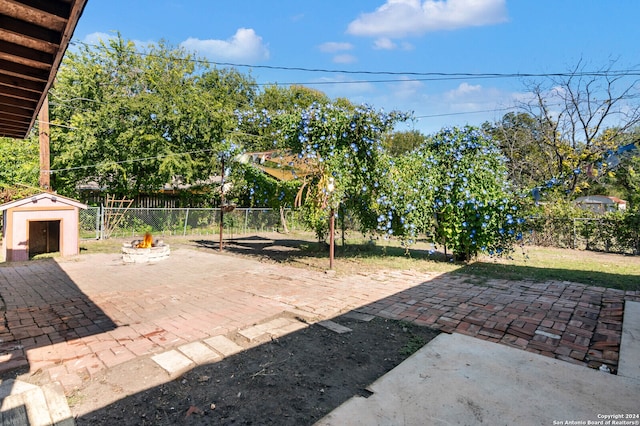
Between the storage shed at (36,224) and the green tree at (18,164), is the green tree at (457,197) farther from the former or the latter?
the green tree at (18,164)

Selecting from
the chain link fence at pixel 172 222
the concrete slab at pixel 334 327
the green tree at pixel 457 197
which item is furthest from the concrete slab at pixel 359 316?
the chain link fence at pixel 172 222

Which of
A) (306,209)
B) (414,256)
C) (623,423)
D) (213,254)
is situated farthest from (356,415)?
(213,254)

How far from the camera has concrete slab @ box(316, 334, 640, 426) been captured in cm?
221

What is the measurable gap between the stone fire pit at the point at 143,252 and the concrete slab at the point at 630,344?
9.18 meters

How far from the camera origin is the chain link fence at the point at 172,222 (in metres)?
13.6

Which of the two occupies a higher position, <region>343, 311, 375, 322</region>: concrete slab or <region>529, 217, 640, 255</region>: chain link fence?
<region>529, 217, 640, 255</region>: chain link fence

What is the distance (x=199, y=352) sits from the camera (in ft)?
10.8

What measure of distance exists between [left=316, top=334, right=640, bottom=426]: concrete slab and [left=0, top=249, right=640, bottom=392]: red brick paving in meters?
0.51

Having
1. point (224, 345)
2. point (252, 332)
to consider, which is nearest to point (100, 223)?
point (252, 332)

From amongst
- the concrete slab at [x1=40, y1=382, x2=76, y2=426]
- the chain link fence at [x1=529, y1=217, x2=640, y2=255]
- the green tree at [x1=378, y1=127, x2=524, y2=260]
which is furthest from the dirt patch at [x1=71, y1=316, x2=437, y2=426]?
the chain link fence at [x1=529, y1=217, x2=640, y2=255]

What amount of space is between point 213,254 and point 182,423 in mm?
8366

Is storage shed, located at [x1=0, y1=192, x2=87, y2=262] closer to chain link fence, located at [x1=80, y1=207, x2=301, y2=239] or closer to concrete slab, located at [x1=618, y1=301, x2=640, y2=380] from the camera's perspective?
chain link fence, located at [x1=80, y1=207, x2=301, y2=239]

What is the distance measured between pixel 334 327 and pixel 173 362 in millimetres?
1782

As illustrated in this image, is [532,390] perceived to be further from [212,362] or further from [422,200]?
[422,200]
